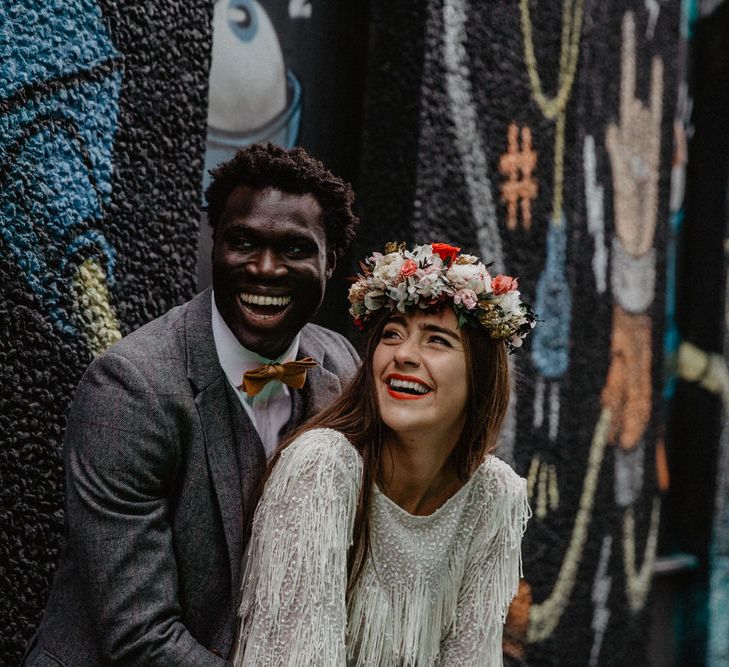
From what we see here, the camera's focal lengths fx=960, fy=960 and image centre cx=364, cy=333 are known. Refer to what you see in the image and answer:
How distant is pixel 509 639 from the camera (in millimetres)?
4320

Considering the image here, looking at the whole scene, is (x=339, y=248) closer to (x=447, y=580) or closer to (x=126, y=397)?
(x=126, y=397)

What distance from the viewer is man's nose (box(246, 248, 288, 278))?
7.14 feet

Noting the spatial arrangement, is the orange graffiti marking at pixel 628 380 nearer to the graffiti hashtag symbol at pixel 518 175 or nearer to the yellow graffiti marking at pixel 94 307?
the graffiti hashtag symbol at pixel 518 175

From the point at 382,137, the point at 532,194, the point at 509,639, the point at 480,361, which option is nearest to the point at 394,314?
the point at 480,361

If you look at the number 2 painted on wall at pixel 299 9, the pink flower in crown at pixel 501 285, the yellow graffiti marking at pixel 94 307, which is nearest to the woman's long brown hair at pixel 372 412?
the pink flower in crown at pixel 501 285

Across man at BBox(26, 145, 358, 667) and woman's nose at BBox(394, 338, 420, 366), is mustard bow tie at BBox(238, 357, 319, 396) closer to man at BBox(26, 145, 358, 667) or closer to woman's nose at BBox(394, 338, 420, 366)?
man at BBox(26, 145, 358, 667)

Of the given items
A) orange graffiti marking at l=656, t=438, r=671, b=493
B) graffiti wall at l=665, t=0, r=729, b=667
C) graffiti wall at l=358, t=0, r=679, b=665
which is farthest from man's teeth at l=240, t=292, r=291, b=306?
graffiti wall at l=665, t=0, r=729, b=667

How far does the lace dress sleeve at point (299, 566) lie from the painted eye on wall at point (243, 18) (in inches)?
74.3

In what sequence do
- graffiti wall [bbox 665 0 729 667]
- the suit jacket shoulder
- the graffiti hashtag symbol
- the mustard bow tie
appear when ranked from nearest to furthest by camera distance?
the mustard bow tie < the suit jacket shoulder < the graffiti hashtag symbol < graffiti wall [bbox 665 0 729 667]

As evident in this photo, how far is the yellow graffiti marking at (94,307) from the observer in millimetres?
2707

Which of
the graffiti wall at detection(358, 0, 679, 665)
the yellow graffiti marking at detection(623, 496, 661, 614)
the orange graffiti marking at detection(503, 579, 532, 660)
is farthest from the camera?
the yellow graffiti marking at detection(623, 496, 661, 614)

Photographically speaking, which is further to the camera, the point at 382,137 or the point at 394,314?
the point at 382,137

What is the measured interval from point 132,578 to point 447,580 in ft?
2.69

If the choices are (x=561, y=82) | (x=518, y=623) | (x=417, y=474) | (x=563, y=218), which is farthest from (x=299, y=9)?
(x=518, y=623)
